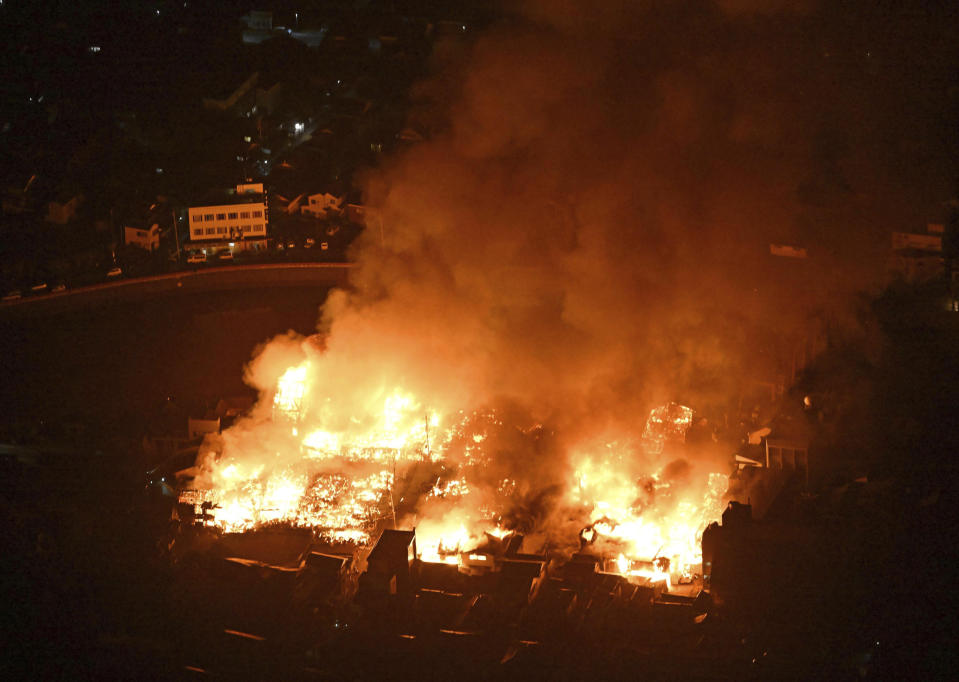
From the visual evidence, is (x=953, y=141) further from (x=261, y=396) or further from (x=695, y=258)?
(x=261, y=396)

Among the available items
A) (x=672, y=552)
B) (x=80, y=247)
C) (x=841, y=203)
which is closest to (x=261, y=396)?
(x=672, y=552)

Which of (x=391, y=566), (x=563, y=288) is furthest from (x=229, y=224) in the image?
(x=391, y=566)

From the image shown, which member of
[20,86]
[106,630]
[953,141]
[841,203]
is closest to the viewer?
[106,630]

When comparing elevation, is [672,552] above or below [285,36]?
below

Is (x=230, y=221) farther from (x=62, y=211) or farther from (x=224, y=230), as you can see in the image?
(x=62, y=211)

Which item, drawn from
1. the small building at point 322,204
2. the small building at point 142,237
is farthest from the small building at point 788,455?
the small building at point 142,237

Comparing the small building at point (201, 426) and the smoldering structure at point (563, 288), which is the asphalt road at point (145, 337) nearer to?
the small building at point (201, 426)
